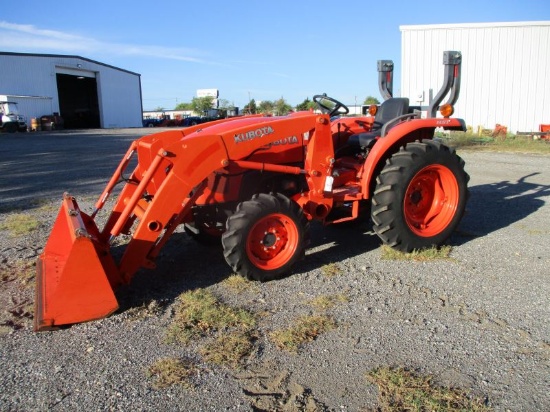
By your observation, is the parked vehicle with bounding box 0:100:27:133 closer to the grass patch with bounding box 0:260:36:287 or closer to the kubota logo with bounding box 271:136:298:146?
the grass patch with bounding box 0:260:36:287

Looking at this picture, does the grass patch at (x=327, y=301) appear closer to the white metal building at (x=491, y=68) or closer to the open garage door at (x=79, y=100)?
the white metal building at (x=491, y=68)

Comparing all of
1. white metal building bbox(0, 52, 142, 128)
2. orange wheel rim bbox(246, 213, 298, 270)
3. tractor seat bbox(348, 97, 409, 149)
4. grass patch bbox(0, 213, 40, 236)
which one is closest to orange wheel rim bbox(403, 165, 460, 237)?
tractor seat bbox(348, 97, 409, 149)

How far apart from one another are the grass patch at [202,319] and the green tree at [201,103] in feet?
247

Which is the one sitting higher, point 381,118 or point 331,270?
point 381,118

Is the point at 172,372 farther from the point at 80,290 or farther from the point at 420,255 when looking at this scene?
the point at 420,255

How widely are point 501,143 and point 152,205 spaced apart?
16.0 metres

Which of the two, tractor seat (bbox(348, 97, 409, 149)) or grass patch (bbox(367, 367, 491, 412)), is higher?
tractor seat (bbox(348, 97, 409, 149))

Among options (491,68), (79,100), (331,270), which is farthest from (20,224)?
(79,100)

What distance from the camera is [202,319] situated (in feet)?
11.1

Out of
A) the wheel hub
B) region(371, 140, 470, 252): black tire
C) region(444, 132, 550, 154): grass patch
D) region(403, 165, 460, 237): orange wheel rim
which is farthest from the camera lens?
region(444, 132, 550, 154): grass patch

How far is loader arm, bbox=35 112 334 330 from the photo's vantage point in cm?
321

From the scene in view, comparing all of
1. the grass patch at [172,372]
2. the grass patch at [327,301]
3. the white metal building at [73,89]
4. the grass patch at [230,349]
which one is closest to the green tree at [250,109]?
the grass patch at [327,301]

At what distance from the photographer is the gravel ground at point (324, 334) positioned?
255 cm

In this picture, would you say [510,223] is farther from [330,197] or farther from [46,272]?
[46,272]
